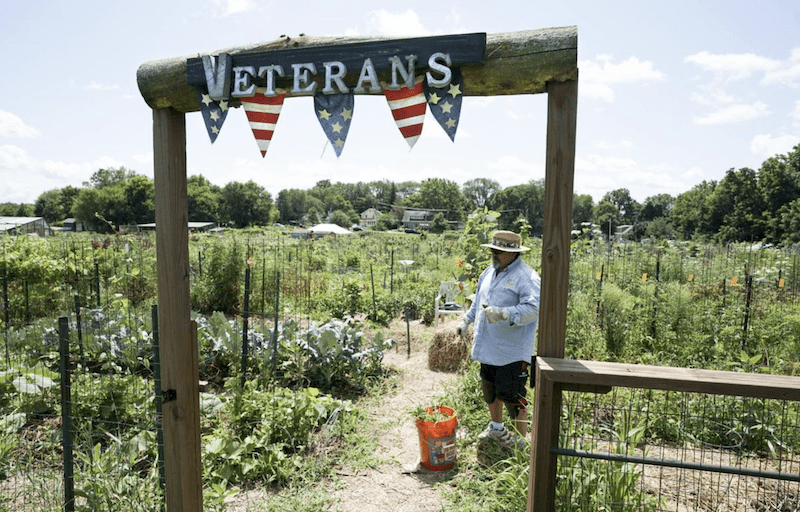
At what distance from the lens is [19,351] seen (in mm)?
4840

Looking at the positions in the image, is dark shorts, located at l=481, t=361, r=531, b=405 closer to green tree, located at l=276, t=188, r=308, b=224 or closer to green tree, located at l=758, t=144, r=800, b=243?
green tree, located at l=758, t=144, r=800, b=243

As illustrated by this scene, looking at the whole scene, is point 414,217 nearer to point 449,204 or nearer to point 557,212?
point 449,204

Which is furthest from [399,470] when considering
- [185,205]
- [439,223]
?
[439,223]

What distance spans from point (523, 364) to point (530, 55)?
2528 millimetres

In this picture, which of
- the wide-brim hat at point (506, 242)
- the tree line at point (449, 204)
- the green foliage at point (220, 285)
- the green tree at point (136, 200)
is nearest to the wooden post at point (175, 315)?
the wide-brim hat at point (506, 242)

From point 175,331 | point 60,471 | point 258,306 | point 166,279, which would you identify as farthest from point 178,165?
point 258,306

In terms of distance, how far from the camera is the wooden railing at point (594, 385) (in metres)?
1.80

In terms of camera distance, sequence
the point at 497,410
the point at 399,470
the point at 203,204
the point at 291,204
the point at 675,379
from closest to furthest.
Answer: the point at 675,379 < the point at 399,470 < the point at 497,410 < the point at 203,204 < the point at 291,204

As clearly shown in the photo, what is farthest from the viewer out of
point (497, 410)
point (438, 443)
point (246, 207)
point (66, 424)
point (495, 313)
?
point (246, 207)

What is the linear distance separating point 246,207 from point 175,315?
82.8 m

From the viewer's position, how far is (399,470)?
3.69m

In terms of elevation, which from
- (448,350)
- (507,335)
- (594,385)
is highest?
(594,385)

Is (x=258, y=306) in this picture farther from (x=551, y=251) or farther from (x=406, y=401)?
(x=551, y=251)

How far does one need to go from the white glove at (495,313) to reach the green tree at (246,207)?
79734 millimetres
